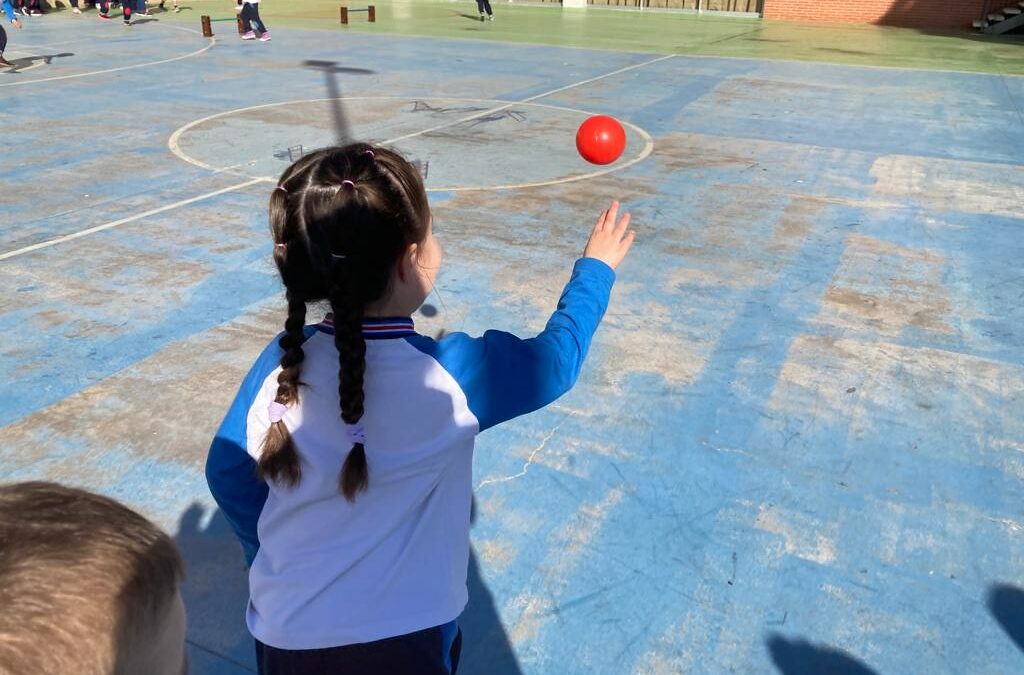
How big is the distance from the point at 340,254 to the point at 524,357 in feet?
1.56

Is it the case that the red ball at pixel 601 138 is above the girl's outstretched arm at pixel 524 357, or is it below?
below

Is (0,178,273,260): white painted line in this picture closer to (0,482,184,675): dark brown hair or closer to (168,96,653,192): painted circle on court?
(168,96,653,192): painted circle on court

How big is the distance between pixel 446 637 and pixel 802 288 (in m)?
4.87

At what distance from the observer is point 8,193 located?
7.92 m

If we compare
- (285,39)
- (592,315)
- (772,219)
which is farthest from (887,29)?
(592,315)

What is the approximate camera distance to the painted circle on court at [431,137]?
29.1 ft

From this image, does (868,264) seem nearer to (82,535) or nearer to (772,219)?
(772,219)

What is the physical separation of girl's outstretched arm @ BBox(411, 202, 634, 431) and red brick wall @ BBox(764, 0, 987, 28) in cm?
2758

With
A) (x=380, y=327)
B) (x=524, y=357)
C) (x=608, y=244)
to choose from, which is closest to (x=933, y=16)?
(x=608, y=244)

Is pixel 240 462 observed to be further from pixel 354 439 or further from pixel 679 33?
pixel 679 33

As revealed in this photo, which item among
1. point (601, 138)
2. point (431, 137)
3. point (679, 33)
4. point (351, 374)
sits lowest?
point (679, 33)

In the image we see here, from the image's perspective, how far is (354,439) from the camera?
1.68 m

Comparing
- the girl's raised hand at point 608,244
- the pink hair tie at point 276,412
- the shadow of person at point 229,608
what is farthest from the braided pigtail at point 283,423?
the shadow of person at point 229,608

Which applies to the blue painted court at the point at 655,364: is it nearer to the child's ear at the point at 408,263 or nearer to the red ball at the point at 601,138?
the red ball at the point at 601,138
